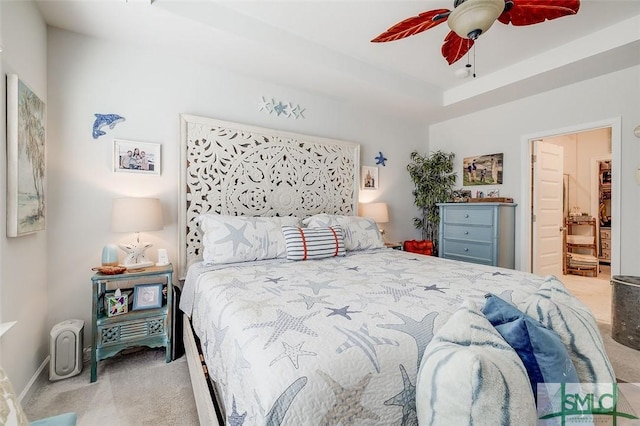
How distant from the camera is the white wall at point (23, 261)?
156cm

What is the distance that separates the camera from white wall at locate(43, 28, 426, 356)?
2.22 metres

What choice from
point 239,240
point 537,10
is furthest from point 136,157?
point 537,10

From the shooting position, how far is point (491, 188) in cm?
387

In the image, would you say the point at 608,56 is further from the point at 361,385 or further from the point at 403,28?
the point at 361,385

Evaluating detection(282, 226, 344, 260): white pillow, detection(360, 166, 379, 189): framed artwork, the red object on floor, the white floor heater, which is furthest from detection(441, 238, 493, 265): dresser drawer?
the white floor heater

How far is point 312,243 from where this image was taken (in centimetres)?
247

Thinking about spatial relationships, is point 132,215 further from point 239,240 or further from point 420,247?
point 420,247

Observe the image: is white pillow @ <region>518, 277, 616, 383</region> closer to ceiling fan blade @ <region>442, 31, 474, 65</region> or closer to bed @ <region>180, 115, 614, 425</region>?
bed @ <region>180, 115, 614, 425</region>

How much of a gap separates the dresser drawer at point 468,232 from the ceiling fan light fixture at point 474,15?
234 centimetres

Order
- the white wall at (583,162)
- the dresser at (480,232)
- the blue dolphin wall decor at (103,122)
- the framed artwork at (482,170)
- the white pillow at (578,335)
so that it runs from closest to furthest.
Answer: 1. the white pillow at (578,335)
2. the blue dolphin wall decor at (103,122)
3. the dresser at (480,232)
4. the framed artwork at (482,170)
5. the white wall at (583,162)

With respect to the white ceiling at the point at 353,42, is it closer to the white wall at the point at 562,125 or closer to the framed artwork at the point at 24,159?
the white wall at the point at 562,125

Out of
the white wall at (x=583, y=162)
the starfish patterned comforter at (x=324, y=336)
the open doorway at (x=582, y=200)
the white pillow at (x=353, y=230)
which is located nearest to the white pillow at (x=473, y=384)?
the starfish patterned comforter at (x=324, y=336)

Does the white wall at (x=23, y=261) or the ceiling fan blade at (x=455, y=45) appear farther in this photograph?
the ceiling fan blade at (x=455, y=45)

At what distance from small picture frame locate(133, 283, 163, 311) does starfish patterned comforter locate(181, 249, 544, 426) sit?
0.54 meters
